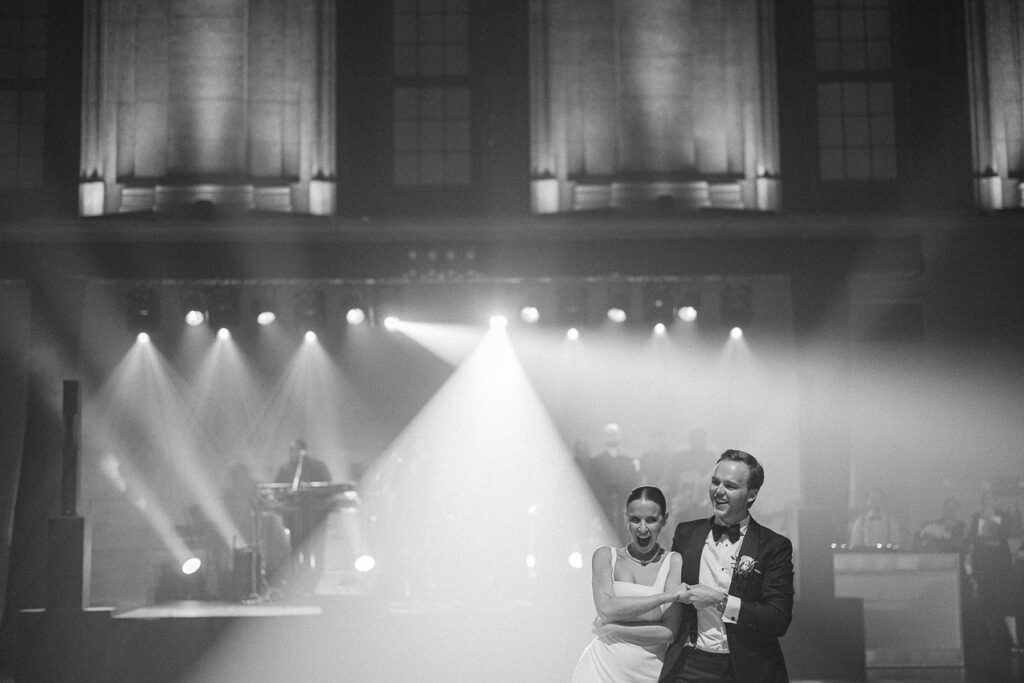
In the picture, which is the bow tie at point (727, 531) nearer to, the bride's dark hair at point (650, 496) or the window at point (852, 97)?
the bride's dark hair at point (650, 496)

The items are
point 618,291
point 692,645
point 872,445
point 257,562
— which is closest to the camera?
point 692,645

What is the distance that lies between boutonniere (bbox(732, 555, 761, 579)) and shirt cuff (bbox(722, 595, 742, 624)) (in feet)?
0.31

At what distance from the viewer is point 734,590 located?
5.18 meters

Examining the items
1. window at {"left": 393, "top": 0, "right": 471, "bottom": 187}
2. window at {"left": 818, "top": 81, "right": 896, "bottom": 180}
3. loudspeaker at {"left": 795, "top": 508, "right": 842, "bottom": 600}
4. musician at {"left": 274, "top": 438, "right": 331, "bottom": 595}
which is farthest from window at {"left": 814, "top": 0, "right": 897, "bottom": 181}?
musician at {"left": 274, "top": 438, "right": 331, "bottom": 595}

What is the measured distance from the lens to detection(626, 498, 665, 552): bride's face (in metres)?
5.47

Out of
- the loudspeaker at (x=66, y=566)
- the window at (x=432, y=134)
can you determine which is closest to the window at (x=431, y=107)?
the window at (x=432, y=134)

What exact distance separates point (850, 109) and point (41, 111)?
Result: 10.7 m

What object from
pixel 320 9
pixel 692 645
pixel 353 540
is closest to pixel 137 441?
pixel 353 540

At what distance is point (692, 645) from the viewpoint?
536 centimetres

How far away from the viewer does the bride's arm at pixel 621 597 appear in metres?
5.27

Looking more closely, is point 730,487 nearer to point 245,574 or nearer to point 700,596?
point 700,596

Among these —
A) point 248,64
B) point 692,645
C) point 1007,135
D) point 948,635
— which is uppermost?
point 248,64

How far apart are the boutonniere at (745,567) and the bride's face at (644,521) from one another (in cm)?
40

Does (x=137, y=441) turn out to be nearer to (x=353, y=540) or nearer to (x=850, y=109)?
(x=353, y=540)
